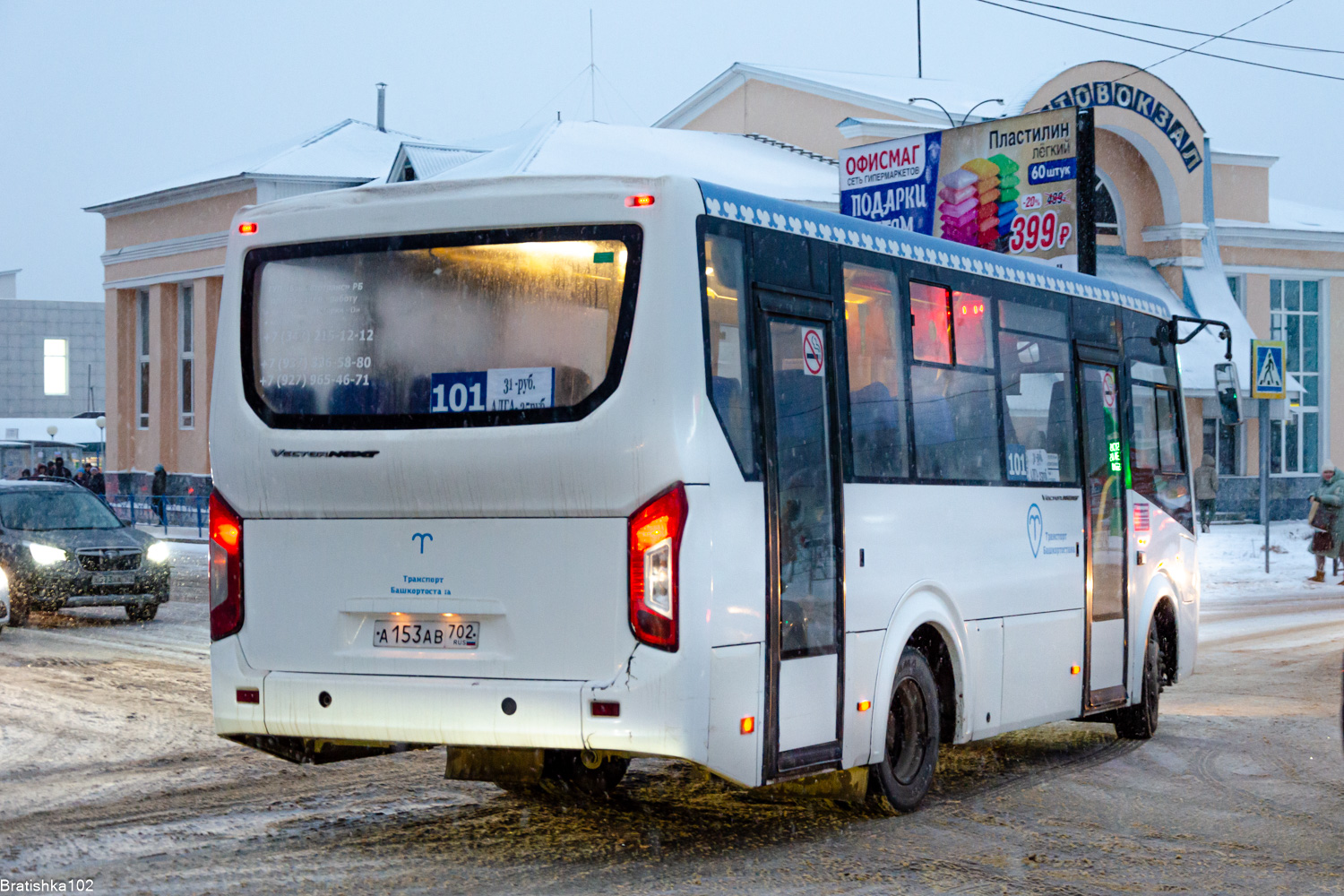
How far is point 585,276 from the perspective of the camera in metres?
6.71

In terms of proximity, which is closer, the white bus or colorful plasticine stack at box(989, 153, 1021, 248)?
the white bus

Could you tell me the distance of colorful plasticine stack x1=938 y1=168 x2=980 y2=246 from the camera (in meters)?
21.5

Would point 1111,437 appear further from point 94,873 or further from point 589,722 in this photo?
point 94,873

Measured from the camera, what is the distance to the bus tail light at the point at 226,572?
720 centimetres

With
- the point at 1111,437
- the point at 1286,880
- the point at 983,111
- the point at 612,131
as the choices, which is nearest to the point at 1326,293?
the point at 983,111

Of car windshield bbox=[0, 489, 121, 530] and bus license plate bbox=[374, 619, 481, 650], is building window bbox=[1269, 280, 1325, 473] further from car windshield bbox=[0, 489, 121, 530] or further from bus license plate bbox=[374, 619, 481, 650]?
bus license plate bbox=[374, 619, 481, 650]

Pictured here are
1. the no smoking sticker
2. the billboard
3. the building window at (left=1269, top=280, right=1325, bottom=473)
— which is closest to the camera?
the no smoking sticker

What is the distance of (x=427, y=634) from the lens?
6809mm

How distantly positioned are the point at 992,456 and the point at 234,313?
418 cm

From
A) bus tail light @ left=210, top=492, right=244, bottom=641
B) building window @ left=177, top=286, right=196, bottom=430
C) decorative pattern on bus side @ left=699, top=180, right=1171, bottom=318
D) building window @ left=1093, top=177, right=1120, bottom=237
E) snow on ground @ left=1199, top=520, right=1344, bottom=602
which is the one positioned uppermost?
building window @ left=1093, top=177, right=1120, bottom=237

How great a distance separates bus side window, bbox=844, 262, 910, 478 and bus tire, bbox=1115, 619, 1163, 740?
380cm

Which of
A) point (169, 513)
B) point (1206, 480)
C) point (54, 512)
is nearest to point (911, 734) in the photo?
point (1206, 480)

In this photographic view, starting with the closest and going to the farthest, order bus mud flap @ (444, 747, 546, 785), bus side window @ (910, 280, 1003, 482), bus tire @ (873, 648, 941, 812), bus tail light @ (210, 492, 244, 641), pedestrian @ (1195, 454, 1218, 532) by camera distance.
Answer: bus mud flap @ (444, 747, 546, 785) < bus tail light @ (210, 492, 244, 641) < bus tire @ (873, 648, 941, 812) < bus side window @ (910, 280, 1003, 482) < pedestrian @ (1195, 454, 1218, 532)

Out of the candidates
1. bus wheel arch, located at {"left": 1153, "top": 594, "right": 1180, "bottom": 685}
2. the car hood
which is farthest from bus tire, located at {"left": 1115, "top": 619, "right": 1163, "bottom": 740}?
the car hood
